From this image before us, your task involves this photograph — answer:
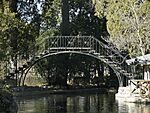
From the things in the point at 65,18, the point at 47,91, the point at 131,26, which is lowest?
the point at 47,91

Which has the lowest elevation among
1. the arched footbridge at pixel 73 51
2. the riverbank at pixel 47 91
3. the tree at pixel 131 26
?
the riverbank at pixel 47 91

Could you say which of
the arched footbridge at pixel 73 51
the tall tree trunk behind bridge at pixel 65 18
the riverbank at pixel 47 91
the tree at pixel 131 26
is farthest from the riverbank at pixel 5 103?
the tall tree trunk behind bridge at pixel 65 18

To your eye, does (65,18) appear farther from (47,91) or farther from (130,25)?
(130,25)

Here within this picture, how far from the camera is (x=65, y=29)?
48.5m

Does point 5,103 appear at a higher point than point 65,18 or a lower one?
lower

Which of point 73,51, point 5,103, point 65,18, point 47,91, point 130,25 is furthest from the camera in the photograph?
point 65,18

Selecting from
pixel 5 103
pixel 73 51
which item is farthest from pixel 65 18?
pixel 5 103

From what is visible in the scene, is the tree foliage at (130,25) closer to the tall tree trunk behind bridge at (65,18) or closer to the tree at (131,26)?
the tree at (131,26)

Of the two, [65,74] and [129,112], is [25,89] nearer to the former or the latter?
[65,74]

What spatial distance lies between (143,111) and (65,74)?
23097 millimetres

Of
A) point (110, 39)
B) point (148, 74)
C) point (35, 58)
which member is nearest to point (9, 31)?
point (35, 58)

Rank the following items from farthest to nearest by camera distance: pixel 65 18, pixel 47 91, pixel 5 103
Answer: pixel 65 18 → pixel 47 91 → pixel 5 103

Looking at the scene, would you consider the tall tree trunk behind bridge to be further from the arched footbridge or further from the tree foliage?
the tree foliage

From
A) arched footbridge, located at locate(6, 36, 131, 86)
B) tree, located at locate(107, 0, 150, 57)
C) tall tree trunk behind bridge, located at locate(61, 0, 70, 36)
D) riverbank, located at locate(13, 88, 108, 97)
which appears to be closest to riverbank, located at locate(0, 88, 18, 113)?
riverbank, located at locate(13, 88, 108, 97)
